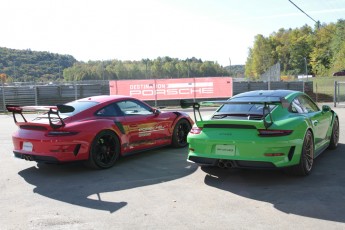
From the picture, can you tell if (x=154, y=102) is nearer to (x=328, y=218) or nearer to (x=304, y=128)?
(x=304, y=128)

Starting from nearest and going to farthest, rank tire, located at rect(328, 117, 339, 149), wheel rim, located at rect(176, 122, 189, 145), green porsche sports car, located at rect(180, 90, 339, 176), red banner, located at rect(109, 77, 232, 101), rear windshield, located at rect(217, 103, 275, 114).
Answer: green porsche sports car, located at rect(180, 90, 339, 176) < rear windshield, located at rect(217, 103, 275, 114) < tire, located at rect(328, 117, 339, 149) < wheel rim, located at rect(176, 122, 189, 145) < red banner, located at rect(109, 77, 232, 101)

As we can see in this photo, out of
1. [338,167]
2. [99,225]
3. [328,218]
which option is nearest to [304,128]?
[338,167]

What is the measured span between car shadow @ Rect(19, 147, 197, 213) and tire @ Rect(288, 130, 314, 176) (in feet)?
5.63

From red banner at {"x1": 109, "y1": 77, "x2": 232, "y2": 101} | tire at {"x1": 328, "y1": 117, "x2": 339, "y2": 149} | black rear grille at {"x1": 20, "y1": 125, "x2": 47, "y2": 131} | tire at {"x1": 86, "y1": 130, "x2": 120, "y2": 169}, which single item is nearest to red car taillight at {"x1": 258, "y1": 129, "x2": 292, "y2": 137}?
tire at {"x1": 86, "y1": 130, "x2": 120, "y2": 169}

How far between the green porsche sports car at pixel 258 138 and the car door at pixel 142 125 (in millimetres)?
1438

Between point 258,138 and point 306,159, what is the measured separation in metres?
0.98

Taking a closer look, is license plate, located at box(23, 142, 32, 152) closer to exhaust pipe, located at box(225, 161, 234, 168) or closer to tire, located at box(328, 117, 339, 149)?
exhaust pipe, located at box(225, 161, 234, 168)

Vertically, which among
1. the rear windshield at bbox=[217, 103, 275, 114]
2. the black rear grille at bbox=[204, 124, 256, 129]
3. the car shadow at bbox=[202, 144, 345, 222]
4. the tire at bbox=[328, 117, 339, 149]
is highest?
the rear windshield at bbox=[217, 103, 275, 114]

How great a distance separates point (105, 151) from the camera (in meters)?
6.74

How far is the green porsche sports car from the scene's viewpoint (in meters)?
5.18

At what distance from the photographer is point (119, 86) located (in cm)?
2384

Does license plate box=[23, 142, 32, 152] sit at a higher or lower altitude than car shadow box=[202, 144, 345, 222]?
higher

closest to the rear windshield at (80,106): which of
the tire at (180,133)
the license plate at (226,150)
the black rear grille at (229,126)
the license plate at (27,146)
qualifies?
the license plate at (27,146)

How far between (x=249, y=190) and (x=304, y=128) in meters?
1.35
